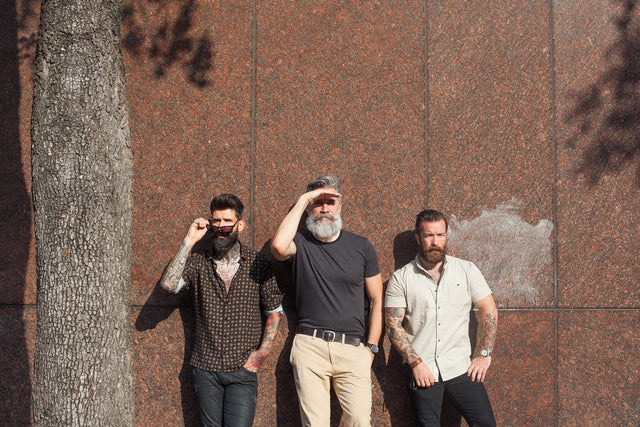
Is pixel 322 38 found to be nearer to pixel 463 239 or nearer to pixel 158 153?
pixel 158 153

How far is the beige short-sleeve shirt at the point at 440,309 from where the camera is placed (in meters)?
3.83

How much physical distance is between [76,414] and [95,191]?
1374 millimetres

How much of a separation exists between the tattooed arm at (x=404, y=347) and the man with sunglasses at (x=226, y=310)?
864 millimetres

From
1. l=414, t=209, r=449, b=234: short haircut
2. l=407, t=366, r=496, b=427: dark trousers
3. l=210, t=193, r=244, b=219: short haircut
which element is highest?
l=210, t=193, r=244, b=219: short haircut

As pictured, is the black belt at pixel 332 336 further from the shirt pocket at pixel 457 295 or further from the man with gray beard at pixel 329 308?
the shirt pocket at pixel 457 295

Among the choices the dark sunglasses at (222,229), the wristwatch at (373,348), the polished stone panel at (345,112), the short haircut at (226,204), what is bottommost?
the wristwatch at (373,348)

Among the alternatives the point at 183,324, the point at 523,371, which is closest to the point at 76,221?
the point at 183,324

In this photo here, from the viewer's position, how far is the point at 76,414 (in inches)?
124

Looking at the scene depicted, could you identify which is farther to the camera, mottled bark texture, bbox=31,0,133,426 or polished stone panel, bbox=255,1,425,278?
polished stone panel, bbox=255,1,425,278

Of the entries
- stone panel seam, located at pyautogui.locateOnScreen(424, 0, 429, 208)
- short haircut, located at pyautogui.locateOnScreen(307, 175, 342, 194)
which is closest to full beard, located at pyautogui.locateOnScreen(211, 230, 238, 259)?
short haircut, located at pyautogui.locateOnScreen(307, 175, 342, 194)

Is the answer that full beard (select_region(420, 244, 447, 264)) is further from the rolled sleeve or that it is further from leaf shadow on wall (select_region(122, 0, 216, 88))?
leaf shadow on wall (select_region(122, 0, 216, 88))

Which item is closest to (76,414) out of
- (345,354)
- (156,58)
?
(345,354)

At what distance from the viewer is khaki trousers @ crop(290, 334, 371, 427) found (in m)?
3.72

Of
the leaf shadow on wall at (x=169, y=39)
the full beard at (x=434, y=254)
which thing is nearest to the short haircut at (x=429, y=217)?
the full beard at (x=434, y=254)
